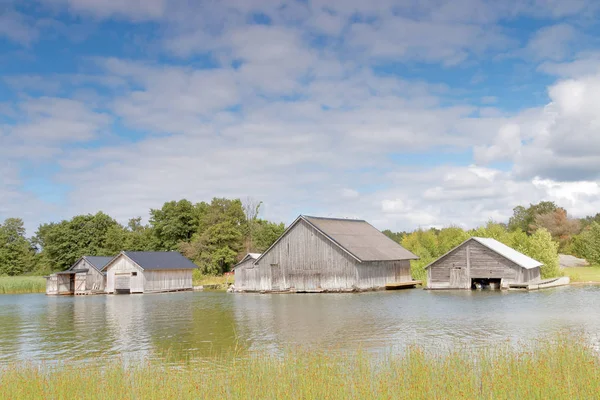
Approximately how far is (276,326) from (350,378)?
1726 cm

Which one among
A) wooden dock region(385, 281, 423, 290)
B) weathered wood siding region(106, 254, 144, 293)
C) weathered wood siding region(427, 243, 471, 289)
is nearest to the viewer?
weathered wood siding region(427, 243, 471, 289)

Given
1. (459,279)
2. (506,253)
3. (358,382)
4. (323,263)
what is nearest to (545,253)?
(506,253)

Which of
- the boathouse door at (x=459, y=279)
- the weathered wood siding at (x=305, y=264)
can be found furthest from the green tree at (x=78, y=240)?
the boathouse door at (x=459, y=279)

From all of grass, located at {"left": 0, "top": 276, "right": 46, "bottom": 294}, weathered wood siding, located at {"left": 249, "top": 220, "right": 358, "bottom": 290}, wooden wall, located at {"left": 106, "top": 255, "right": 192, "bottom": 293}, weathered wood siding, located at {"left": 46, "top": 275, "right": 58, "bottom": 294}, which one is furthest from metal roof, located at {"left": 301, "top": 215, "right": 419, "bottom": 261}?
grass, located at {"left": 0, "top": 276, "right": 46, "bottom": 294}

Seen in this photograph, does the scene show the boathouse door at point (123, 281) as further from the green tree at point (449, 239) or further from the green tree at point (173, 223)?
the green tree at point (449, 239)

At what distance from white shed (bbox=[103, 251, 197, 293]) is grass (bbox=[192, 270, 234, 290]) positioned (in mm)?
4173

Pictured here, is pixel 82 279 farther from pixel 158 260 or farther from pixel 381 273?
pixel 381 273

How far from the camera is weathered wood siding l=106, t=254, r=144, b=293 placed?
257 ft

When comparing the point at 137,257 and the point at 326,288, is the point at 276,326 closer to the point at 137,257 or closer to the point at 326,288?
the point at 326,288

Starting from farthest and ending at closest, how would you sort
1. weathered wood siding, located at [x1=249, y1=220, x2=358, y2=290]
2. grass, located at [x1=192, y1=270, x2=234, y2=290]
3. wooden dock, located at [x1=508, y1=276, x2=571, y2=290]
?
grass, located at [x1=192, y1=270, x2=234, y2=290] < weathered wood siding, located at [x1=249, y1=220, x2=358, y2=290] < wooden dock, located at [x1=508, y1=276, x2=571, y2=290]

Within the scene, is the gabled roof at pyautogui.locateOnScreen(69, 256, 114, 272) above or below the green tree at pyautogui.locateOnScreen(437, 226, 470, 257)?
below

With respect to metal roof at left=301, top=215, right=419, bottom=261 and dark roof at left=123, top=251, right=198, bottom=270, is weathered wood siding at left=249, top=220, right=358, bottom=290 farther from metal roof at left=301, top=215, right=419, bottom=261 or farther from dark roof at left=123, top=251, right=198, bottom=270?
dark roof at left=123, top=251, right=198, bottom=270

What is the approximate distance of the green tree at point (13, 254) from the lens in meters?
119

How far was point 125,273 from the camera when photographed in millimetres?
79500
